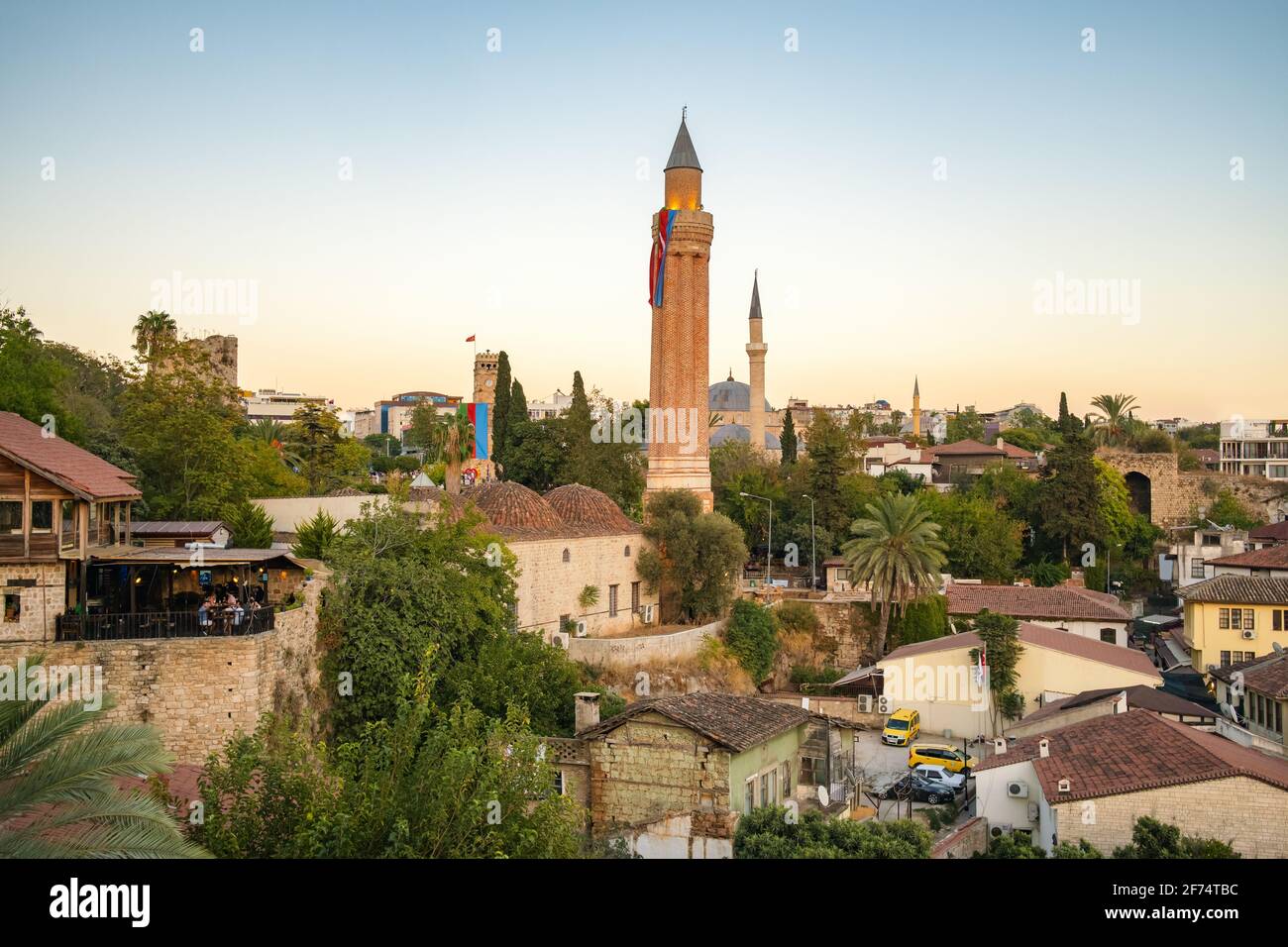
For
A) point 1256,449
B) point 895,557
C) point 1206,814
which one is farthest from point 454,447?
point 1256,449

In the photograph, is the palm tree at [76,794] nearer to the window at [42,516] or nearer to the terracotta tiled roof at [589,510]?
the window at [42,516]

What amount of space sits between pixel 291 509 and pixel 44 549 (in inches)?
452

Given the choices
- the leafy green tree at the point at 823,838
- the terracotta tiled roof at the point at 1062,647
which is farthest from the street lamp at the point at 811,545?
the leafy green tree at the point at 823,838

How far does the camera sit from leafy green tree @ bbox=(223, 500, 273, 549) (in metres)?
24.1

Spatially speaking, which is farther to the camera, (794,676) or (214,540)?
(794,676)

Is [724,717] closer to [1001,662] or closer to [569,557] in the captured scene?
[569,557]

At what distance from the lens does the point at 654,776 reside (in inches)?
693

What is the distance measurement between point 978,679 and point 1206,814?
1466cm

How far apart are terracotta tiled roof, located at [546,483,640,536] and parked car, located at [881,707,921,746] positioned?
10.1 meters

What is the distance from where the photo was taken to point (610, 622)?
32.7m

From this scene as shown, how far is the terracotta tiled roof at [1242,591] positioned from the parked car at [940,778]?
1463 cm

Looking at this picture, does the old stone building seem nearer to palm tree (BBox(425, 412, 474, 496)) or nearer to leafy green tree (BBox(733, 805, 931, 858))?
leafy green tree (BBox(733, 805, 931, 858))
